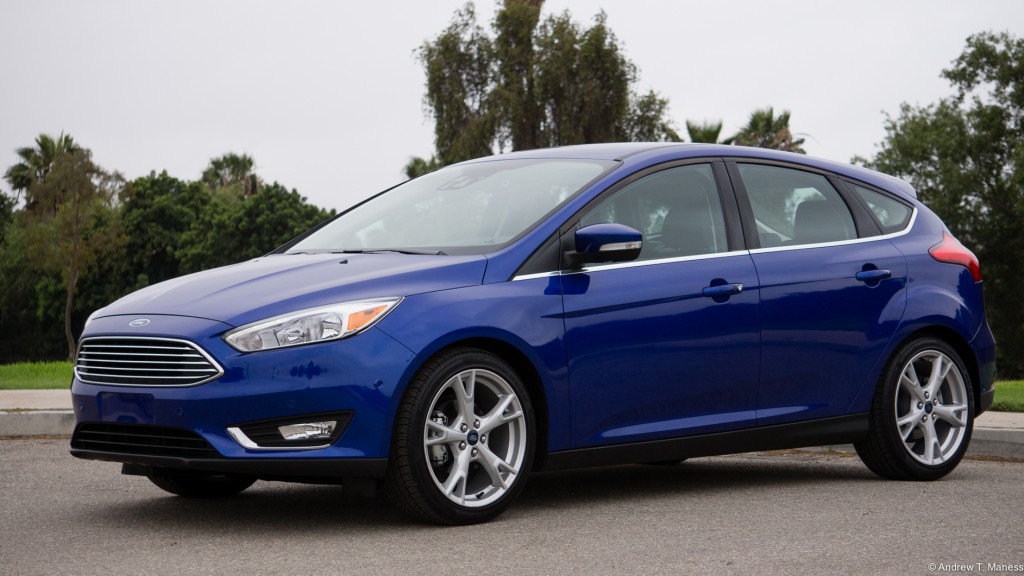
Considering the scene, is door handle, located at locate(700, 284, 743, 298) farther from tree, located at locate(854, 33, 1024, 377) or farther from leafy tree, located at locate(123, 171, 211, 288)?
leafy tree, located at locate(123, 171, 211, 288)

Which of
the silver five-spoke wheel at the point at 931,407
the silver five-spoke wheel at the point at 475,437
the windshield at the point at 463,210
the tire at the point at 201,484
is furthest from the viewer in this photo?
Answer: the silver five-spoke wheel at the point at 931,407

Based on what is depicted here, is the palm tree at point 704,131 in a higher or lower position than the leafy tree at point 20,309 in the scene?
higher

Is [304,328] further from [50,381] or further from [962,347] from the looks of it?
[50,381]

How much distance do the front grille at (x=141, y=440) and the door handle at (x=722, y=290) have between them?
8.00 feet

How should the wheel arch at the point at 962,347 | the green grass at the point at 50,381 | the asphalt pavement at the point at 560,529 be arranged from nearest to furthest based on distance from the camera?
the asphalt pavement at the point at 560,529
the wheel arch at the point at 962,347
the green grass at the point at 50,381

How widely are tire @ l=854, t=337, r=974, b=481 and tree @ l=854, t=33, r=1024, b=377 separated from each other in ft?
118

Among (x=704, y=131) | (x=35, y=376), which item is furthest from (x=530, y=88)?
(x=35, y=376)

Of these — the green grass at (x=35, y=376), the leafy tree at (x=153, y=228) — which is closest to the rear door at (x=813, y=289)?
the green grass at (x=35, y=376)

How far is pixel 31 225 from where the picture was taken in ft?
221

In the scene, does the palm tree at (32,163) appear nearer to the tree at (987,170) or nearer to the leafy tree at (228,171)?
the leafy tree at (228,171)

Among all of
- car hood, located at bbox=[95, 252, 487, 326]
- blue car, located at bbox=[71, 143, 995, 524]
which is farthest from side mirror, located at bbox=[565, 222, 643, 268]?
car hood, located at bbox=[95, 252, 487, 326]

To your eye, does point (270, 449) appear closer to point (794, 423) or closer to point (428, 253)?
point (428, 253)

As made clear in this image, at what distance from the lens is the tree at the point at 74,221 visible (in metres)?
63.3

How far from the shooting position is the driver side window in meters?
6.29
